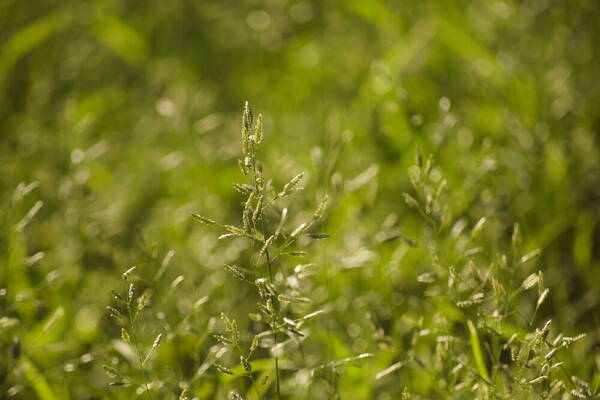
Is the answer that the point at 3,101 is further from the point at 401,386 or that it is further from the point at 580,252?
the point at 580,252

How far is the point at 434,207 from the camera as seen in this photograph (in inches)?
55.1

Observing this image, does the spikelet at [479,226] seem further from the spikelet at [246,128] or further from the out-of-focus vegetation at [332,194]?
the spikelet at [246,128]

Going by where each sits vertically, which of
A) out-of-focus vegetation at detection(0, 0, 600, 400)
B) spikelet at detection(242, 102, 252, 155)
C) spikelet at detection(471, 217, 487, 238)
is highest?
spikelet at detection(242, 102, 252, 155)

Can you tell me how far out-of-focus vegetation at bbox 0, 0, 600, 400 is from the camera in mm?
1571

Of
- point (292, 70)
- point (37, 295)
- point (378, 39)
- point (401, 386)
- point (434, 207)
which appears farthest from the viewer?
point (378, 39)

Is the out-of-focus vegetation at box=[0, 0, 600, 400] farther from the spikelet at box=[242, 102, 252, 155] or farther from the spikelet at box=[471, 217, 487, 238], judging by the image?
the spikelet at box=[242, 102, 252, 155]

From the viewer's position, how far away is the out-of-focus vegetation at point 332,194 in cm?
157

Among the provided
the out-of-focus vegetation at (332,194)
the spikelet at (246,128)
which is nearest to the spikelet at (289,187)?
the spikelet at (246,128)

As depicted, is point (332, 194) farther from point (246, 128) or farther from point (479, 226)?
point (246, 128)

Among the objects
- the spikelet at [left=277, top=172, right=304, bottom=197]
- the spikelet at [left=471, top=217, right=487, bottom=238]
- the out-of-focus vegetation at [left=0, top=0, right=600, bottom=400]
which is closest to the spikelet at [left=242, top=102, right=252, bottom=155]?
the spikelet at [left=277, top=172, right=304, bottom=197]

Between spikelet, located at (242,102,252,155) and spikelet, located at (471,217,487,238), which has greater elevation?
spikelet, located at (242,102,252,155)

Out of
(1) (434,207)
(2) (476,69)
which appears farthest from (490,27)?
(1) (434,207)

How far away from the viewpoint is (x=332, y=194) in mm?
1636

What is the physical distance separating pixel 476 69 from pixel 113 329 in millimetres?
1666
